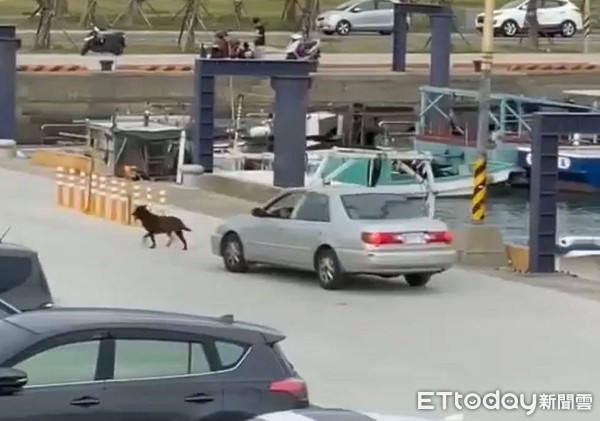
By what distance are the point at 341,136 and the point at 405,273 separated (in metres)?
30.8

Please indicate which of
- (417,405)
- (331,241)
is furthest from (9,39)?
(417,405)

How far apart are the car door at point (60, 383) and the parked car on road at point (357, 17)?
6169cm

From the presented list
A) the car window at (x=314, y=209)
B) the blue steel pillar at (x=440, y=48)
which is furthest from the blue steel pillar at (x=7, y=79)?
the car window at (x=314, y=209)

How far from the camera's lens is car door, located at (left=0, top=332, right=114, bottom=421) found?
10422 mm

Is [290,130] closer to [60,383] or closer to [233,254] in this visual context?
[233,254]

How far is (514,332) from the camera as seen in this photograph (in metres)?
20.7

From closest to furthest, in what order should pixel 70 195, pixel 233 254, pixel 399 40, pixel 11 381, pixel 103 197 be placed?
pixel 11 381, pixel 233 254, pixel 103 197, pixel 70 195, pixel 399 40

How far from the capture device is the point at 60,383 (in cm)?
1057

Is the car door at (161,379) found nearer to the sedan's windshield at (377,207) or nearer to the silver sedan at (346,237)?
the silver sedan at (346,237)

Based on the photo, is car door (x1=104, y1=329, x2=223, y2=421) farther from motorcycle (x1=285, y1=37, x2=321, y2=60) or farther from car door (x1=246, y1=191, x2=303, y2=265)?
motorcycle (x1=285, y1=37, x2=321, y2=60)

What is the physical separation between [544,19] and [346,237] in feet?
168

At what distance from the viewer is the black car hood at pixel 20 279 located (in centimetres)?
1616

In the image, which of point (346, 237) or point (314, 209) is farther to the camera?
point (314, 209)

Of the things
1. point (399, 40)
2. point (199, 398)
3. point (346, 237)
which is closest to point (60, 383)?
point (199, 398)
